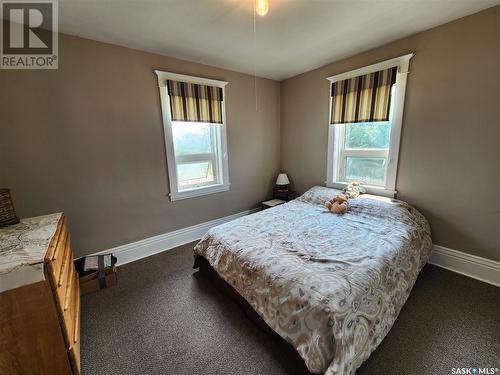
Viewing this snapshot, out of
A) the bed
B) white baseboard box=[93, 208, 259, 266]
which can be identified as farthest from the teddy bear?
white baseboard box=[93, 208, 259, 266]

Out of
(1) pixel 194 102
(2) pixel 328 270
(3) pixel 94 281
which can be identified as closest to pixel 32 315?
(3) pixel 94 281

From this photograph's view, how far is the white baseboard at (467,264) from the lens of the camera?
77.2 inches

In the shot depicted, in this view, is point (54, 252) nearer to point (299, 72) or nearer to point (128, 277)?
point (128, 277)

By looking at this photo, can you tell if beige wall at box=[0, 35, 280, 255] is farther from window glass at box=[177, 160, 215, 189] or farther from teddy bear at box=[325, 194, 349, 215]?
teddy bear at box=[325, 194, 349, 215]

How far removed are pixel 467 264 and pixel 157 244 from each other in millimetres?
3410

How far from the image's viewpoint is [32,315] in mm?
1027

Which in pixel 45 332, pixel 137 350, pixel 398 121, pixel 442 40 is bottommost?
pixel 137 350

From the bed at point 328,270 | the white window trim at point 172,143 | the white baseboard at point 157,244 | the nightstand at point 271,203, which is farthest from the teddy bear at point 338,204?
the white baseboard at point 157,244

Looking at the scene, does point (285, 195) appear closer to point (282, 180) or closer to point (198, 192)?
point (282, 180)

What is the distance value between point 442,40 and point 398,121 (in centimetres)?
77

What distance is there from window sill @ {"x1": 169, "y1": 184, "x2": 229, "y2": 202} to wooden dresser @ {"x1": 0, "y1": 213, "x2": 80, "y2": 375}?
1608mm

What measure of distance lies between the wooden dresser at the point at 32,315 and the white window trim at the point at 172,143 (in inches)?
62.7

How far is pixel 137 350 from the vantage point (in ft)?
4.71

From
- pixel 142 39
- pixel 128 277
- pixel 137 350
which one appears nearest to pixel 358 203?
pixel 137 350
